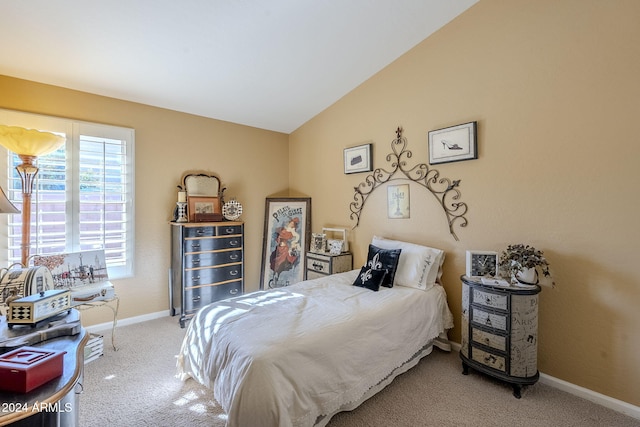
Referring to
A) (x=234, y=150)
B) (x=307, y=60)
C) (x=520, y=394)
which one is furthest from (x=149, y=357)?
(x=307, y=60)

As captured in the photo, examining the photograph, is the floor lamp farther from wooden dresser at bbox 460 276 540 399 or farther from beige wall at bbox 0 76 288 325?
wooden dresser at bbox 460 276 540 399

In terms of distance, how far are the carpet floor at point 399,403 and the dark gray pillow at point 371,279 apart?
0.76m

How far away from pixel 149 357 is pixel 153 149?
2335mm

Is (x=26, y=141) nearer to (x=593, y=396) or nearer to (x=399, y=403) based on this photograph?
Answer: (x=399, y=403)

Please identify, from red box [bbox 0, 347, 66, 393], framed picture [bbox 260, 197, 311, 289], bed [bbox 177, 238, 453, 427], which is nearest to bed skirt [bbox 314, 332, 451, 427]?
bed [bbox 177, 238, 453, 427]

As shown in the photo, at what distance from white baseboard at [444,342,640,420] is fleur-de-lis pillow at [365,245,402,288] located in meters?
1.40

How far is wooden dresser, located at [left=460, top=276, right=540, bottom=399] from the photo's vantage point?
2.09 metres

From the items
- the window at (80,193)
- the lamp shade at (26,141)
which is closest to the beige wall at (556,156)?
the window at (80,193)

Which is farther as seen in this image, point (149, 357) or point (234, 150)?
point (234, 150)

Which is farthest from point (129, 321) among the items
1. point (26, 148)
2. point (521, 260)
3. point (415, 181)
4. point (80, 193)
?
point (521, 260)

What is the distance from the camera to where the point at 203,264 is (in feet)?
11.4

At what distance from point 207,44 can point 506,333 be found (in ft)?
11.4

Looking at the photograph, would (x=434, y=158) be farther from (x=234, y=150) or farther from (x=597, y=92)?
(x=234, y=150)

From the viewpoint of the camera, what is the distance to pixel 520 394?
2.10 metres
